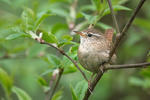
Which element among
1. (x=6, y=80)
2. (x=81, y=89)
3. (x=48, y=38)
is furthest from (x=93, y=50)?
(x=6, y=80)

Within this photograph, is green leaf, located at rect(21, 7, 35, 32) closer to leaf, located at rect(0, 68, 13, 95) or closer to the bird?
the bird

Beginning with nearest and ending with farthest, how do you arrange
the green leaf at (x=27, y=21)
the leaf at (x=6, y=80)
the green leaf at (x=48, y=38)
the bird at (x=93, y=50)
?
the green leaf at (x=48, y=38)
the green leaf at (x=27, y=21)
the bird at (x=93, y=50)
the leaf at (x=6, y=80)

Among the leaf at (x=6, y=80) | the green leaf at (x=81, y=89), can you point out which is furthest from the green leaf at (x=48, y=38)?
the leaf at (x=6, y=80)

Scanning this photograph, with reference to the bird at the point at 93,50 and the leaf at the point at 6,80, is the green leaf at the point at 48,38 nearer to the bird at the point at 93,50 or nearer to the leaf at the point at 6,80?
the bird at the point at 93,50

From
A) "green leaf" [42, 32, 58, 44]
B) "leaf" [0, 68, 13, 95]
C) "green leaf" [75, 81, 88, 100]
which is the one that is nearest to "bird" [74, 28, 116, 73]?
"green leaf" [75, 81, 88, 100]

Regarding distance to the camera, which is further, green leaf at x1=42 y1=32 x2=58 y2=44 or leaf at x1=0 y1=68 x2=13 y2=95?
leaf at x1=0 y1=68 x2=13 y2=95

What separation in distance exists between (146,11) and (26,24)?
304 cm

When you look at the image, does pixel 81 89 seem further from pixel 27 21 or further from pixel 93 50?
pixel 27 21

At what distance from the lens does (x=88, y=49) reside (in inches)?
111

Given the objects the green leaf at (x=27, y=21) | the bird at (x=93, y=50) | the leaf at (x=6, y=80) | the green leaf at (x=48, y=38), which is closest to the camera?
the green leaf at (x=48, y=38)

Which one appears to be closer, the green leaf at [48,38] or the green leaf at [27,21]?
the green leaf at [48,38]

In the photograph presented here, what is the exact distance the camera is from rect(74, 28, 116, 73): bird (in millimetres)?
2595

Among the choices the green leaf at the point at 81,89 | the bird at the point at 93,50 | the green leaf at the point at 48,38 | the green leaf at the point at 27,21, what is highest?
the green leaf at the point at 27,21

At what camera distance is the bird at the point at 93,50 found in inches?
102
